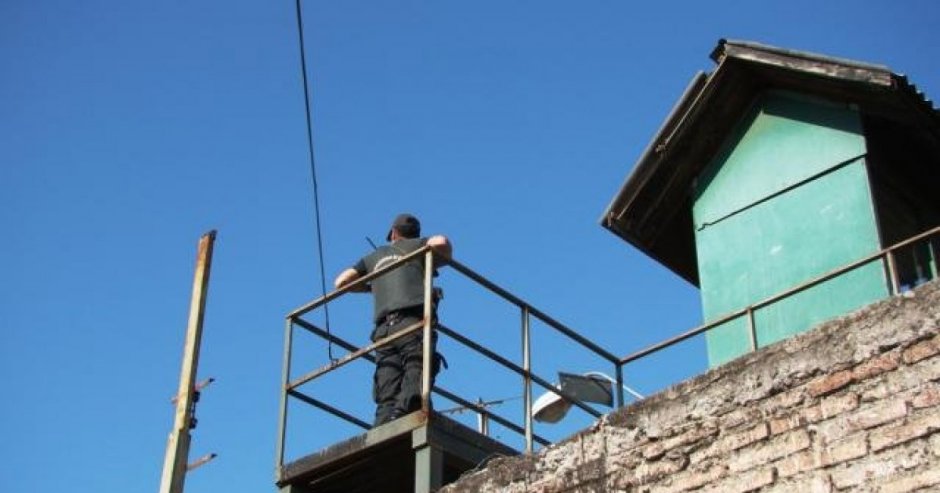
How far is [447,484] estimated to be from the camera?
8.67 m

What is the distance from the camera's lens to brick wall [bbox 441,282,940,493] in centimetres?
628

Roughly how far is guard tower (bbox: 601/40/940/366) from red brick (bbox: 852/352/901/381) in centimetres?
255

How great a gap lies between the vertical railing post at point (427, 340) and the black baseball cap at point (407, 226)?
892 mm

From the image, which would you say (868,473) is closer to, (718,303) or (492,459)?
(492,459)

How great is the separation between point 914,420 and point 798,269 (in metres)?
3.83

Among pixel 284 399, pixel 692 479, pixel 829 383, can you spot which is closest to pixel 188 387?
pixel 284 399

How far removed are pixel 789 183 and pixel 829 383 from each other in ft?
13.1

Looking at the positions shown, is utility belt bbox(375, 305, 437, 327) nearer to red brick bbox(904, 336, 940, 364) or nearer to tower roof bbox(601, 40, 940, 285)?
tower roof bbox(601, 40, 940, 285)

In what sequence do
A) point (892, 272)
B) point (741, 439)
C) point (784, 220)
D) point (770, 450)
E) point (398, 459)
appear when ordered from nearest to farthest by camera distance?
point (770, 450), point (741, 439), point (892, 272), point (398, 459), point (784, 220)

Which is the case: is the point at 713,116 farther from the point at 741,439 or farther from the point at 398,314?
Answer: the point at 741,439

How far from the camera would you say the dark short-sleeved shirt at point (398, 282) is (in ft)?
30.5

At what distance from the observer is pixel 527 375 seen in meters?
9.05

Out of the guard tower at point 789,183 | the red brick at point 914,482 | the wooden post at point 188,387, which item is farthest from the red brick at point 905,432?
the wooden post at point 188,387

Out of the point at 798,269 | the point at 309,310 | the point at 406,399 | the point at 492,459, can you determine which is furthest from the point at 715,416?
the point at 309,310
